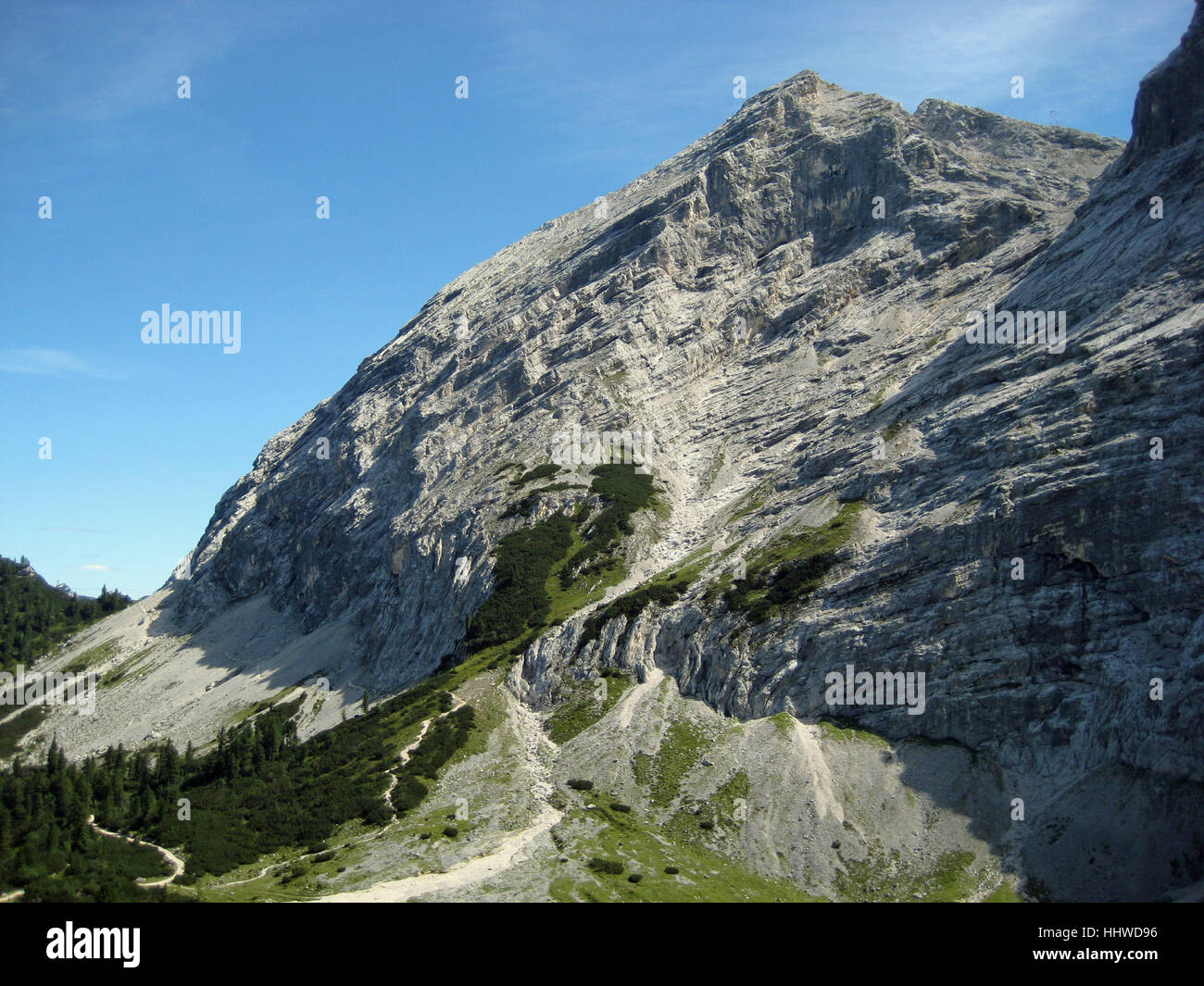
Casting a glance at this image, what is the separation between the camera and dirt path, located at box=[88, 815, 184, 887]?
247ft

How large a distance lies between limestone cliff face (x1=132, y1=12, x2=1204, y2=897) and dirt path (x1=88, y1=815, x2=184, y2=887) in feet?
127

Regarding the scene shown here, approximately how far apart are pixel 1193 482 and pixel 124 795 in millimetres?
111428

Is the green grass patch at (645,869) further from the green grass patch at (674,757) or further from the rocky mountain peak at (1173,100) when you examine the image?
the rocky mountain peak at (1173,100)

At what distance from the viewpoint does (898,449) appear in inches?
4264

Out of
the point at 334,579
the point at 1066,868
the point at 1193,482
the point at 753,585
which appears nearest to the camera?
the point at 1066,868

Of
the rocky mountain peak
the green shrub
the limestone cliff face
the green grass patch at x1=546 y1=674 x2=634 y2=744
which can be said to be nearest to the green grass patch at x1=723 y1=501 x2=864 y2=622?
the limestone cliff face

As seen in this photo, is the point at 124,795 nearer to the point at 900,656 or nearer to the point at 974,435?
the point at 900,656

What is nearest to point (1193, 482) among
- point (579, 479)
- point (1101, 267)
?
point (1101, 267)

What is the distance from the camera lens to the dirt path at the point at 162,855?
75.2 metres

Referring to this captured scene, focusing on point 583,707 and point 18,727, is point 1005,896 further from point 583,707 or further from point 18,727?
point 18,727

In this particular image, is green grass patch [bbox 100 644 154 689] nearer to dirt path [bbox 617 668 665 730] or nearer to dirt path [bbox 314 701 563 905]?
dirt path [bbox 314 701 563 905]

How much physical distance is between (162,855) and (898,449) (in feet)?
284

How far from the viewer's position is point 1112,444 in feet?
273

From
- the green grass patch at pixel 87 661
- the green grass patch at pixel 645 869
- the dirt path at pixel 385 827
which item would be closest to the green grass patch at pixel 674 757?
the green grass patch at pixel 645 869
